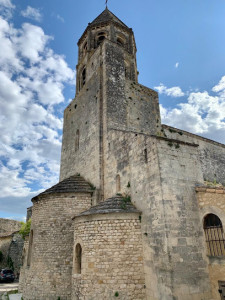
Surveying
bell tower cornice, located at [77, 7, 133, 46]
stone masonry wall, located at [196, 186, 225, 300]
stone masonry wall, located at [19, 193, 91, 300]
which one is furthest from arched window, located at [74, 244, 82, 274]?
bell tower cornice, located at [77, 7, 133, 46]

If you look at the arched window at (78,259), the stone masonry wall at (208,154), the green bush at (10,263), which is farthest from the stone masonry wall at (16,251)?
the stone masonry wall at (208,154)

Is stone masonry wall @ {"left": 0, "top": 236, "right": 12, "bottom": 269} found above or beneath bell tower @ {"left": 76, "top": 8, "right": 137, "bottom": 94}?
beneath

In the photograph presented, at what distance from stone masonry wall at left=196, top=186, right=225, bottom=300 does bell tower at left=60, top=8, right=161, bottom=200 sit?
419cm

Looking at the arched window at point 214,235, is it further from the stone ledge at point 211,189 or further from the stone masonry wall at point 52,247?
the stone masonry wall at point 52,247

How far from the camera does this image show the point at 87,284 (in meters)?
7.51

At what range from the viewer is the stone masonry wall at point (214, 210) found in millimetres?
6691

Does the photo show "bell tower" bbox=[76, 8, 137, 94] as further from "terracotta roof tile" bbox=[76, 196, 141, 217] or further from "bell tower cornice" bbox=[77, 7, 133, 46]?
"terracotta roof tile" bbox=[76, 196, 141, 217]

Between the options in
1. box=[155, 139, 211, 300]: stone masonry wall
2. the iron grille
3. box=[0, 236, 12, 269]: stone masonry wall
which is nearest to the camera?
box=[155, 139, 211, 300]: stone masonry wall

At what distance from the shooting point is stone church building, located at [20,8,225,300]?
22.5 feet

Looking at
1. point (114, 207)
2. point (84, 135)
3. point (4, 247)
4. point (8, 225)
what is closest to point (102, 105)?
point (84, 135)

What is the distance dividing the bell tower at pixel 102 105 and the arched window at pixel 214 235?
4512 mm

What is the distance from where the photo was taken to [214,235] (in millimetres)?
7254

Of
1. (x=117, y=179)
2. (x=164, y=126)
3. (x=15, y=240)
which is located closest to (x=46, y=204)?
(x=117, y=179)

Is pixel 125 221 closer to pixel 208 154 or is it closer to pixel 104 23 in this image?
pixel 208 154
